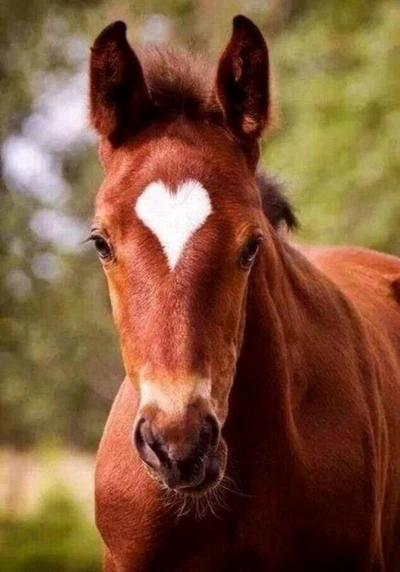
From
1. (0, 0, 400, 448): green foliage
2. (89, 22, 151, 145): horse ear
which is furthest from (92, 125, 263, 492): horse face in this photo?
(0, 0, 400, 448): green foliage

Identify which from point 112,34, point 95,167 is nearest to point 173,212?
point 112,34

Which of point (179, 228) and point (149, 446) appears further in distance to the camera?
point (179, 228)

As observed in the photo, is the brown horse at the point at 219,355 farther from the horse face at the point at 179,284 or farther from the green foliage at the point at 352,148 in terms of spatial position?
the green foliage at the point at 352,148

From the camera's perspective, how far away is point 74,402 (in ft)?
53.9

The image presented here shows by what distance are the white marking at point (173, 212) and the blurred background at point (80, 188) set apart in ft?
15.0

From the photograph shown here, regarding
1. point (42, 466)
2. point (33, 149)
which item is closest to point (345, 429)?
point (33, 149)

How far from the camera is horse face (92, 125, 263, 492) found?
4.36m

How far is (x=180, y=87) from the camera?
16.8 ft

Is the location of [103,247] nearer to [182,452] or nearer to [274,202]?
[182,452]

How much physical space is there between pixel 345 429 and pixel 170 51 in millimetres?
1575

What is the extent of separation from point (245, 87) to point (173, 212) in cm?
71

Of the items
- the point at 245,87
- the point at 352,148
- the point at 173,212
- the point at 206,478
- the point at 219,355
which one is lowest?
the point at 206,478

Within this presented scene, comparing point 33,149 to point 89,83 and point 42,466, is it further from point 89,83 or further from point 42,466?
point 89,83

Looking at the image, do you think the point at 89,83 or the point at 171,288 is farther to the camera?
the point at 89,83
